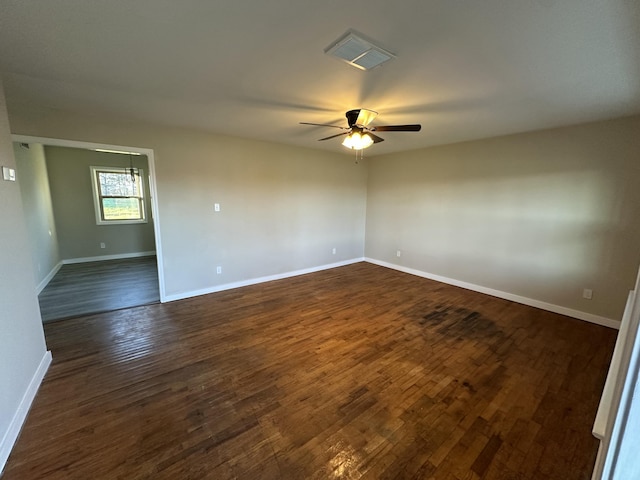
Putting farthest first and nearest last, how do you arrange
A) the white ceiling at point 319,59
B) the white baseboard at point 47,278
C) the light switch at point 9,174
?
the white baseboard at point 47,278 < the light switch at point 9,174 < the white ceiling at point 319,59

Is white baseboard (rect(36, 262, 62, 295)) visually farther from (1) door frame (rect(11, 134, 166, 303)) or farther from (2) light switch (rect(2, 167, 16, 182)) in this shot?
(2) light switch (rect(2, 167, 16, 182))

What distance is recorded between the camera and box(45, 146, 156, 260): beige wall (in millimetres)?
5395

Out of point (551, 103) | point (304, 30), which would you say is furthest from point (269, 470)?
point (551, 103)

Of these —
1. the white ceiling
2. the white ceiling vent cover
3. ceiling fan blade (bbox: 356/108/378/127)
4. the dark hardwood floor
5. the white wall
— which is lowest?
the dark hardwood floor

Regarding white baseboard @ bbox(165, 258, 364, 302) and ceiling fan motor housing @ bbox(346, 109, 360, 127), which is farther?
white baseboard @ bbox(165, 258, 364, 302)

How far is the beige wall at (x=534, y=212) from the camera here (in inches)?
120

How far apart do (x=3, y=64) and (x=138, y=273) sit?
158 inches

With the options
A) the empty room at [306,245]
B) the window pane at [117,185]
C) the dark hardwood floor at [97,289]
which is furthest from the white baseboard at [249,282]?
the window pane at [117,185]

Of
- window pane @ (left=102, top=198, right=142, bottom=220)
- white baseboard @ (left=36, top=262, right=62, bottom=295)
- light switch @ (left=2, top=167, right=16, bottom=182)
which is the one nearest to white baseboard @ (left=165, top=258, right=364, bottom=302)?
white baseboard @ (left=36, top=262, right=62, bottom=295)

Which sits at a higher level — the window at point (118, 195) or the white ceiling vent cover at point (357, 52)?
the white ceiling vent cover at point (357, 52)

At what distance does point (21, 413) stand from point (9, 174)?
1.74 meters

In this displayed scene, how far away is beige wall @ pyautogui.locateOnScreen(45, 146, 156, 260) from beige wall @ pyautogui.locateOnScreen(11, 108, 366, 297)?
341 centimetres

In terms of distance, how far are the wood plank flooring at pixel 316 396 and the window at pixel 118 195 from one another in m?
3.77

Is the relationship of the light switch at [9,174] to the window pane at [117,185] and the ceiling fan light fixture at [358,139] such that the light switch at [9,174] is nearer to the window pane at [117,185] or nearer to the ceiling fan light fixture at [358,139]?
the ceiling fan light fixture at [358,139]
